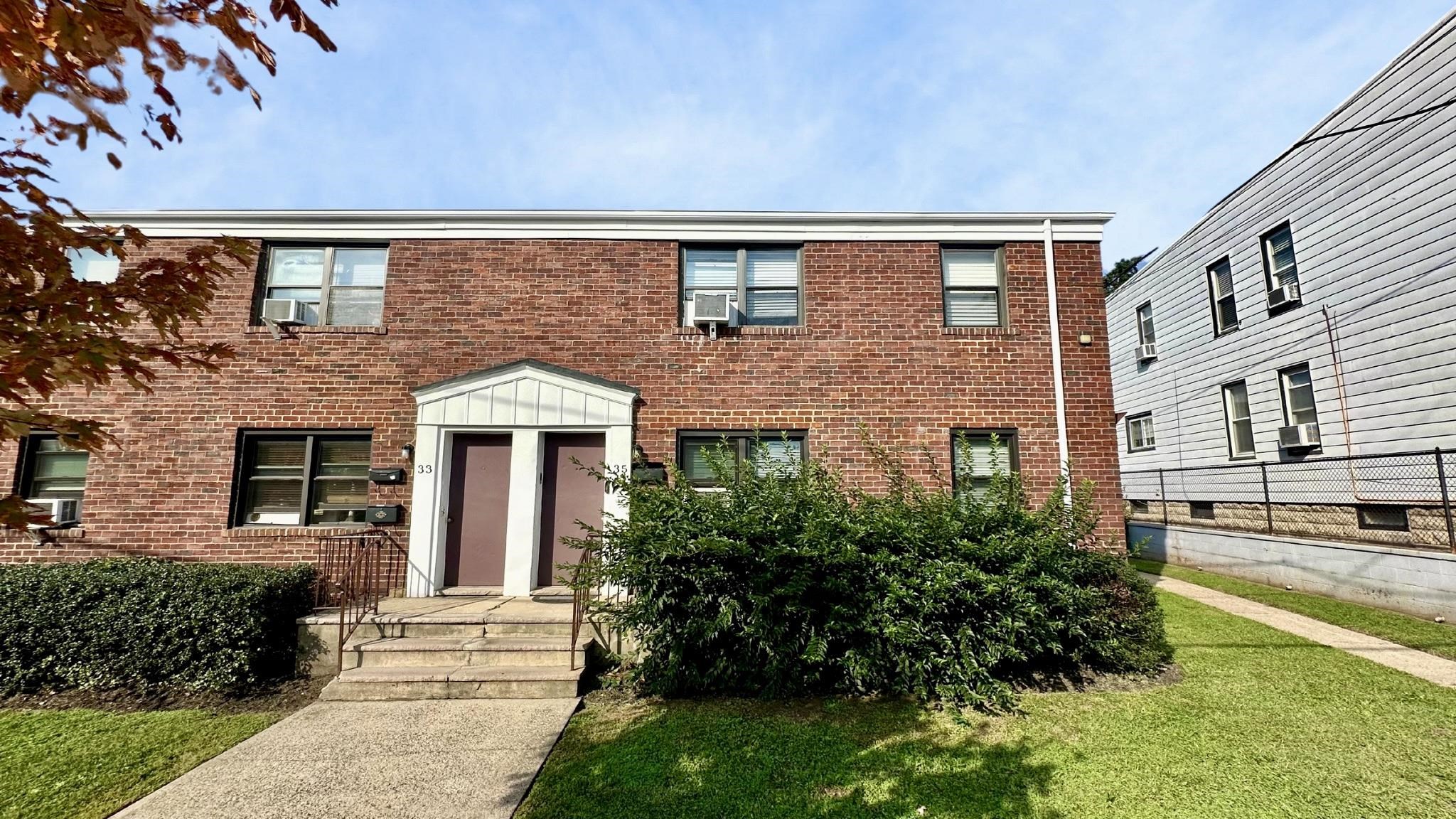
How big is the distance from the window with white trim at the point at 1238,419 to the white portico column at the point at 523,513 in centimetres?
1347

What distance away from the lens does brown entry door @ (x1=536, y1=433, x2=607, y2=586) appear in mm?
7609

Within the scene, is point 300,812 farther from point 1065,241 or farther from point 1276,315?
point 1276,315

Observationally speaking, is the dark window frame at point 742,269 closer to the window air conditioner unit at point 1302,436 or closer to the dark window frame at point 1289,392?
the window air conditioner unit at point 1302,436

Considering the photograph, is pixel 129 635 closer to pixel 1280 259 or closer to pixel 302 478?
pixel 302 478

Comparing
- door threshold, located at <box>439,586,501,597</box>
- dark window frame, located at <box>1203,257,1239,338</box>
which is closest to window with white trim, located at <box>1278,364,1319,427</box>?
dark window frame, located at <box>1203,257,1239,338</box>

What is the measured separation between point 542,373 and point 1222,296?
14.0 m

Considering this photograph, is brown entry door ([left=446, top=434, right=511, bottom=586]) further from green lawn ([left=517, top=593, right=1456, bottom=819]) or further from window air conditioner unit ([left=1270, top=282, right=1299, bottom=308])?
window air conditioner unit ([left=1270, top=282, right=1299, bottom=308])

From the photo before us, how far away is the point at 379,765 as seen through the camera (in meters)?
4.30

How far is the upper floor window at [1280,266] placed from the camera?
11344 mm

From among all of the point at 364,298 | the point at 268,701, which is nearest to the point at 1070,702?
the point at 268,701

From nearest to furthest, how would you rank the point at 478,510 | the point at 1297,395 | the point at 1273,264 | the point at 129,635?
1. the point at 129,635
2. the point at 478,510
3. the point at 1297,395
4. the point at 1273,264

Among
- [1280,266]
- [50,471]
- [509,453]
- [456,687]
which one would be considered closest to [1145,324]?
[1280,266]

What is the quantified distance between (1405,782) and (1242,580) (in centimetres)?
810

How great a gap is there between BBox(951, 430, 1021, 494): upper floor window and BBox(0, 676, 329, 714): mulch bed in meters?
7.32
